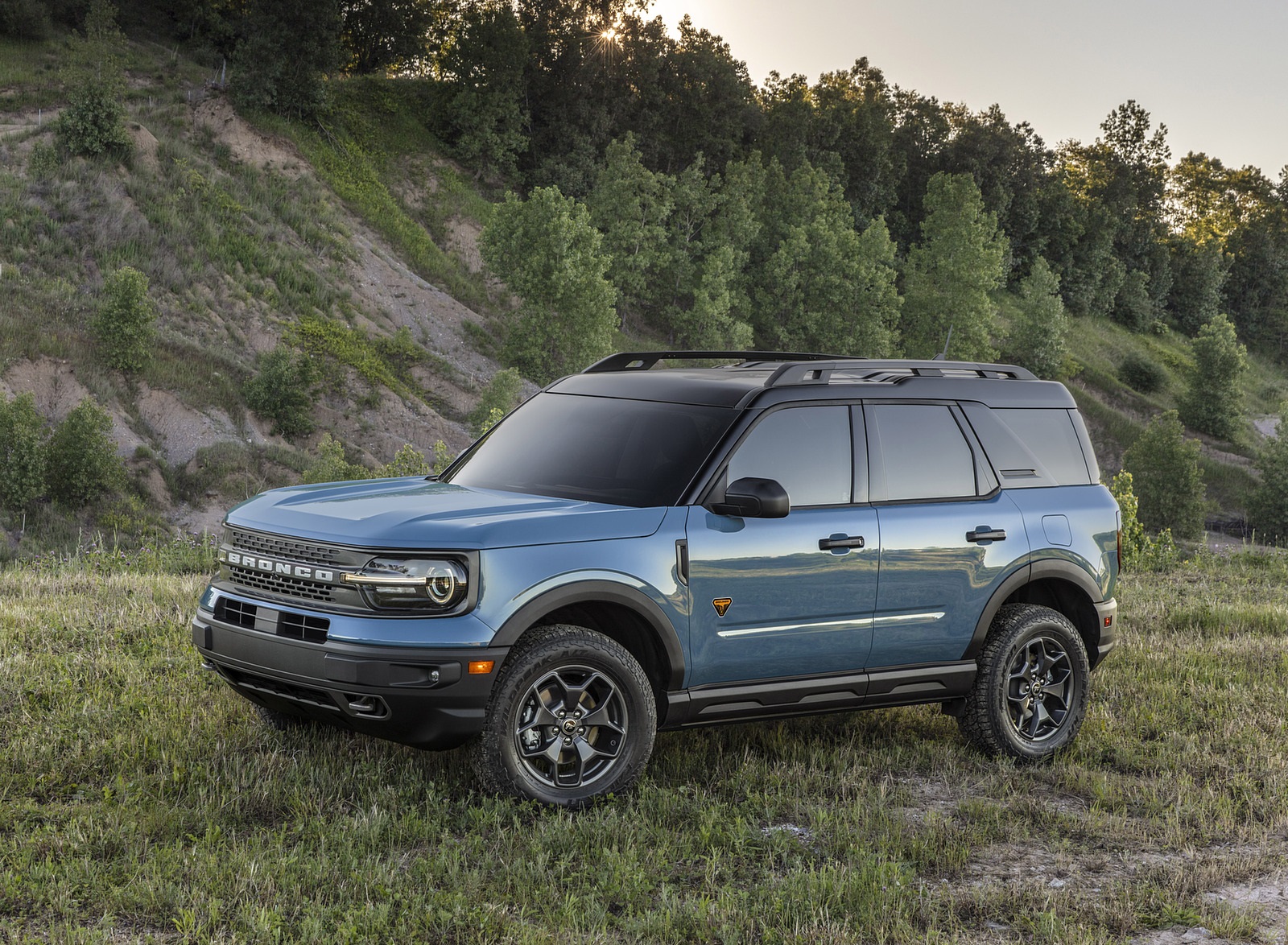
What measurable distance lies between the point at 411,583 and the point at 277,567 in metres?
0.72

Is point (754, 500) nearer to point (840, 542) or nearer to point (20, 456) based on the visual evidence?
point (840, 542)

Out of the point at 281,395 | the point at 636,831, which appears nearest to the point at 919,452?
the point at 636,831

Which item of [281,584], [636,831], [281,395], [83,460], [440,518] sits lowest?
[636,831]

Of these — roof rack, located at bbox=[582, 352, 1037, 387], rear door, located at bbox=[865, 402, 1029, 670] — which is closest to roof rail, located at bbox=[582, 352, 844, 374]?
roof rack, located at bbox=[582, 352, 1037, 387]

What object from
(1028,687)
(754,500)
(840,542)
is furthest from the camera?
(1028,687)

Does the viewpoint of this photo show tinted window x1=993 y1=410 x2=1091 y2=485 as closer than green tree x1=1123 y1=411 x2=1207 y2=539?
Yes

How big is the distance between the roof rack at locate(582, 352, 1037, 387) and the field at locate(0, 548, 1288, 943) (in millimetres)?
1948

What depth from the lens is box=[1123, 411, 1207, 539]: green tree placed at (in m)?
63.3

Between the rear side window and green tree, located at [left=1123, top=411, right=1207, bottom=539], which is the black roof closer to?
the rear side window

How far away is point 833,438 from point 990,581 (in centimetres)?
120

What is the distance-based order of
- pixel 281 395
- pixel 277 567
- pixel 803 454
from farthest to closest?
1. pixel 281 395
2. pixel 803 454
3. pixel 277 567

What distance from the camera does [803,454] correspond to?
19.1ft

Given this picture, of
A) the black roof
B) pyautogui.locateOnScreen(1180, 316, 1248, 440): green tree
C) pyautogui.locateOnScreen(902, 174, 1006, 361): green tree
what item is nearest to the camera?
the black roof

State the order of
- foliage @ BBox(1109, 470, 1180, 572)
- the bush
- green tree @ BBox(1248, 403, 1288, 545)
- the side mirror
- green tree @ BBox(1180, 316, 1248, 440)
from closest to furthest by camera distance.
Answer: the side mirror
foliage @ BBox(1109, 470, 1180, 572)
green tree @ BBox(1248, 403, 1288, 545)
green tree @ BBox(1180, 316, 1248, 440)
the bush
